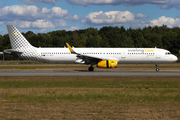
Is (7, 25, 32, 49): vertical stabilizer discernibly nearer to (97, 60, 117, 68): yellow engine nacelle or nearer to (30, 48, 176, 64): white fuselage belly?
(30, 48, 176, 64): white fuselage belly

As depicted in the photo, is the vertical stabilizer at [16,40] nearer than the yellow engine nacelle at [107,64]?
No

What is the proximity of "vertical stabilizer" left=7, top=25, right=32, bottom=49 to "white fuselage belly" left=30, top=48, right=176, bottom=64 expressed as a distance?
300 centimetres

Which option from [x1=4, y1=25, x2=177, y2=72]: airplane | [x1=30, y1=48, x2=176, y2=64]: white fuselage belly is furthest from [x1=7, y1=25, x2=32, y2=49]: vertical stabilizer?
[x1=30, y1=48, x2=176, y2=64]: white fuselage belly

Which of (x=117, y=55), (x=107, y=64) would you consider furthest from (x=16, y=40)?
(x=117, y=55)

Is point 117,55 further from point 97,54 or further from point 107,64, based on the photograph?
point 107,64

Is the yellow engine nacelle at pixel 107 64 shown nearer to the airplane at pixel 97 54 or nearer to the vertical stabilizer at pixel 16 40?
the airplane at pixel 97 54

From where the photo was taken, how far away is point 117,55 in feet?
130

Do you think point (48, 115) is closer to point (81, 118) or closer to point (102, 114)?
point (81, 118)

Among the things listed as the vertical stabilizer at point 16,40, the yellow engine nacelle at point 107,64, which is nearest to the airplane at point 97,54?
the vertical stabilizer at point 16,40

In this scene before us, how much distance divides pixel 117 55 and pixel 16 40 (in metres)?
18.5

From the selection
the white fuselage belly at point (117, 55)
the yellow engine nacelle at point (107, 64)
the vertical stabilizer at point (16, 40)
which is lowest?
the yellow engine nacelle at point (107, 64)

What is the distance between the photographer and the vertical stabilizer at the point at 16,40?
41125 millimetres

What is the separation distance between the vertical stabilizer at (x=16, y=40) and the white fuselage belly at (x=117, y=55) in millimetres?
3000

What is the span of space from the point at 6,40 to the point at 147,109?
100 m
